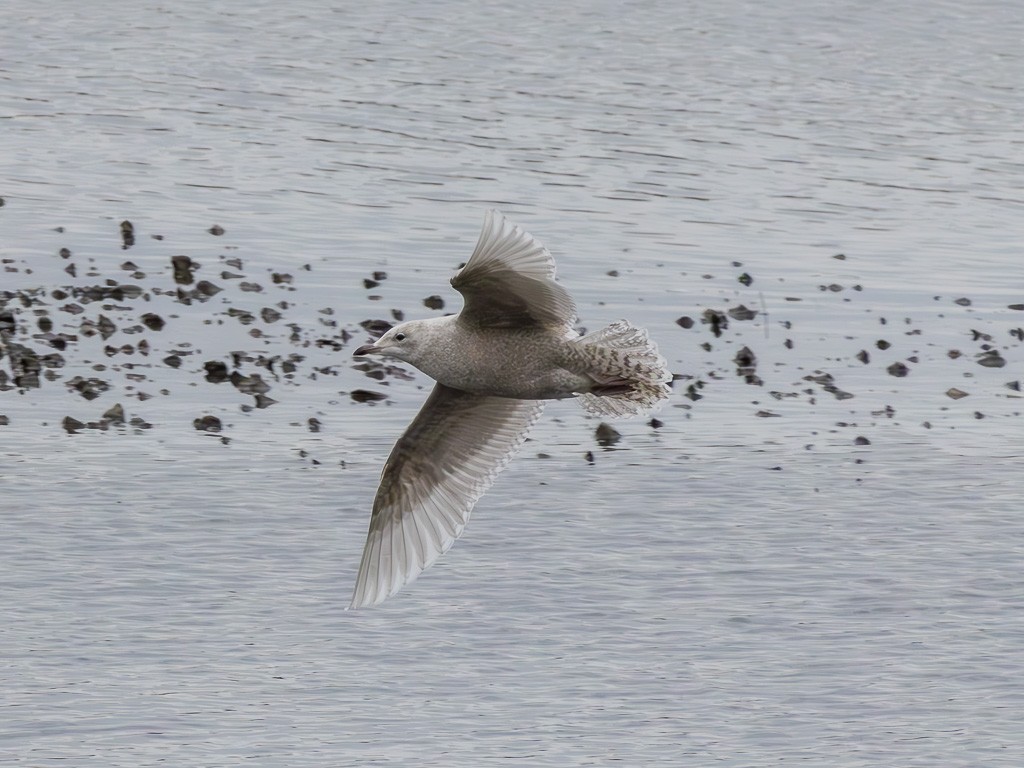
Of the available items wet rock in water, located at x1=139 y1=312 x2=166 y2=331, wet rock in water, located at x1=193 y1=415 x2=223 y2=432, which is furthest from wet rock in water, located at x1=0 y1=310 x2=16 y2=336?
wet rock in water, located at x1=193 y1=415 x2=223 y2=432

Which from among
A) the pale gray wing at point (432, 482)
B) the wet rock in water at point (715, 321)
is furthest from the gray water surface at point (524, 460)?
the pale gray wing at point (432, 482)

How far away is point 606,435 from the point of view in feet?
54.9

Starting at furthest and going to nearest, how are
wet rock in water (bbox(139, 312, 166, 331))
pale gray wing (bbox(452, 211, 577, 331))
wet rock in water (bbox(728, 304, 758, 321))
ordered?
wet rock in water (bbox(728, 304, 758, 321)), wet rock in water (bbox(139, 312, 166, 331)), pale gray wing (bbox(452, 211, 577, 331))

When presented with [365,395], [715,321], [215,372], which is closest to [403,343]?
[365,395]

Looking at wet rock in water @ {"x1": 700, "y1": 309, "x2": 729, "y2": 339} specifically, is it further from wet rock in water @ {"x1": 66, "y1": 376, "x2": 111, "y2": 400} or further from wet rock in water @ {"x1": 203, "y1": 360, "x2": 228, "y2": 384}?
wet rock in water @ {"x1": 66, "y1": 376, "x2": 111, "y2": 400}

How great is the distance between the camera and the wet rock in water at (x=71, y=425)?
52.7ft

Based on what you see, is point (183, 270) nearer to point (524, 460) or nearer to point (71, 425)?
point (71, 425)

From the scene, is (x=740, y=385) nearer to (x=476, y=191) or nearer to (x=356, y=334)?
(x=356, y=334)

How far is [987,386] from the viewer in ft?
61.3

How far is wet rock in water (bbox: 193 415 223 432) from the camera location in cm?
1623

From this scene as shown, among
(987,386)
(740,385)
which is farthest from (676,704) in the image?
(987,386)

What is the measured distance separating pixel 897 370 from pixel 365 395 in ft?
15.6

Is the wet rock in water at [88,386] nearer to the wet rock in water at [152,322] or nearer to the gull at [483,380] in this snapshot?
the wet rock in water at [152,322]

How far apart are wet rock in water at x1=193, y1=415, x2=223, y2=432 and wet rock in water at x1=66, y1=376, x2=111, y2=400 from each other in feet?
→ 3.56
